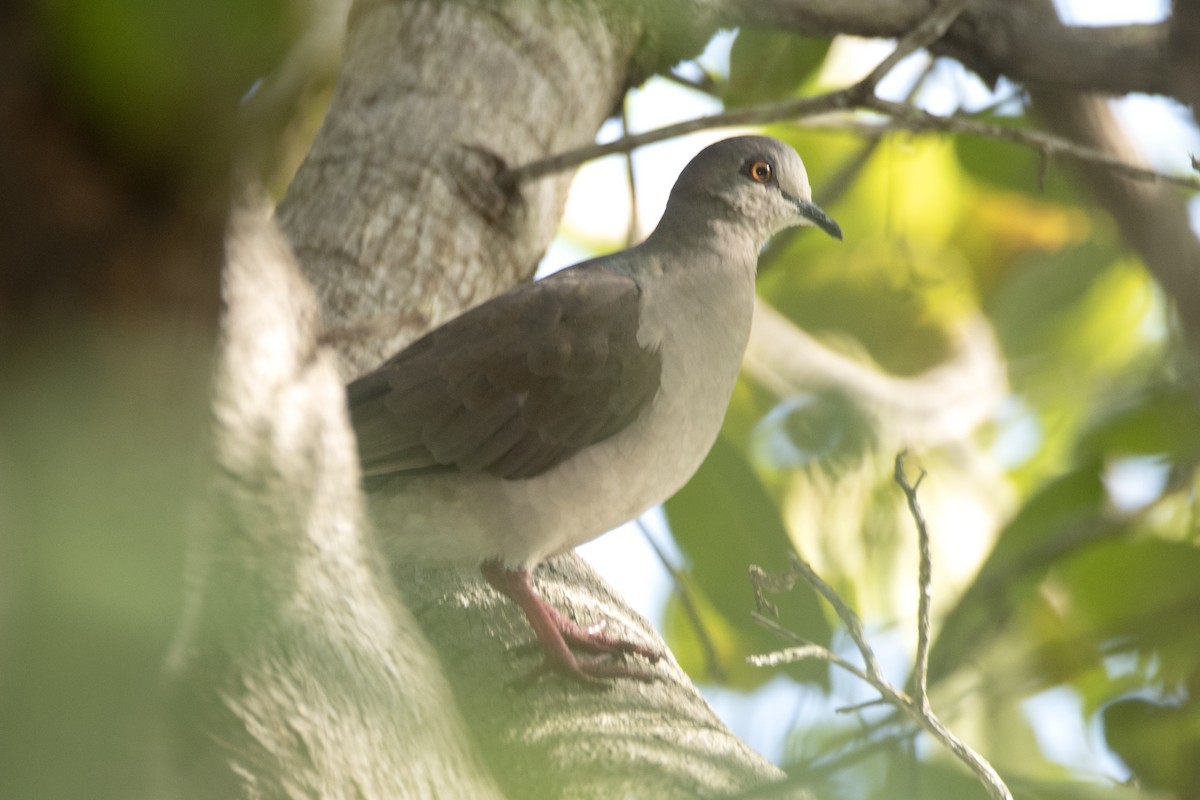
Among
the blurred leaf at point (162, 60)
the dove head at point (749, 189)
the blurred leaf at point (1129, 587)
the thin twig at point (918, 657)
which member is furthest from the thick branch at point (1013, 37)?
the blurred leaf at point (162, 60)

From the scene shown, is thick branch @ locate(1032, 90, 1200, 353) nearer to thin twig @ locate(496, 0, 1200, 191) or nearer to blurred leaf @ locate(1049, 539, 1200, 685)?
thin twig @ locate(496, 0, 1200, 191)

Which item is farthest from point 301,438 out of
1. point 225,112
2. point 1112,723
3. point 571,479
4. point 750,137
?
point 750,137

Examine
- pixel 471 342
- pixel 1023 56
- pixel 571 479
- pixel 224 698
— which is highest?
pixel 1023 56

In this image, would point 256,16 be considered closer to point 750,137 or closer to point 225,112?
point 225,112

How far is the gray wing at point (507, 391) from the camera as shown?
2801 mm

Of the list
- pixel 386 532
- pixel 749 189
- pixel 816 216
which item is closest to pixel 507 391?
pixel 386 532

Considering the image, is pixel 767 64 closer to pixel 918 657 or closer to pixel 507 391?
pixel 507 391

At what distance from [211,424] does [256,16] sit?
39 cm

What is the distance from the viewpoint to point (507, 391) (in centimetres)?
288

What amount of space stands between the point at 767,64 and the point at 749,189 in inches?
21.2

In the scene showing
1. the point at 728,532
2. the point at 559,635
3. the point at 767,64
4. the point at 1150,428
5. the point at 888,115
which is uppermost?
the point at 767,64

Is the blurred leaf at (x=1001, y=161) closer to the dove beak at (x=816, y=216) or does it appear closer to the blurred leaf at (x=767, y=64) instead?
the blurred leaf at (x=767, y=64)

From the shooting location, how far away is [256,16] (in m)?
0.79

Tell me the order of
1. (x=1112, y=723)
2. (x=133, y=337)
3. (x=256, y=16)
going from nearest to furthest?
(x=256, y=16) < (x=133, y=337) < (x=1112, y=723)
